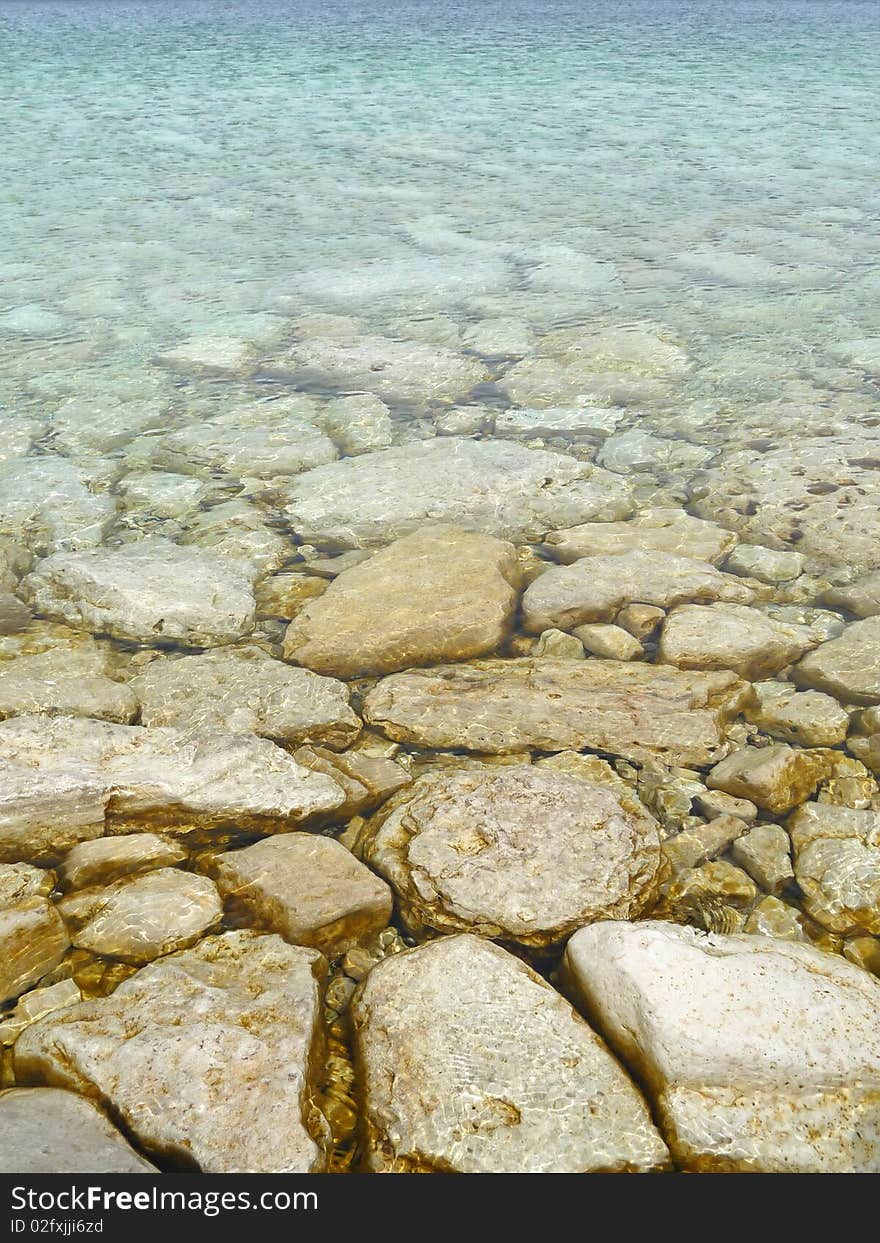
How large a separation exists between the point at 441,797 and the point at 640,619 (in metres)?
1.18

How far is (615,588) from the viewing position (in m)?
3.67

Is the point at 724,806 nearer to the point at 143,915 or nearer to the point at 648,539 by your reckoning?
the point at 648,539

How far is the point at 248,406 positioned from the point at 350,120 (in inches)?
358

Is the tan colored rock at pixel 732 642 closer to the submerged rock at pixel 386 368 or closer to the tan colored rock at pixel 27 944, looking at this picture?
the tan colored rock at pixel 27 944

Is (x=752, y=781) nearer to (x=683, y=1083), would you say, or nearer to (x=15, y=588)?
(x=683, y=1083)

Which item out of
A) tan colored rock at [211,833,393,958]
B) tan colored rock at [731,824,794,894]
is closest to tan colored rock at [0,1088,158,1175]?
tan colored rock at [211,833,393,958]

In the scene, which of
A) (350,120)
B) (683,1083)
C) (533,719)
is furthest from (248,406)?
(350,120)

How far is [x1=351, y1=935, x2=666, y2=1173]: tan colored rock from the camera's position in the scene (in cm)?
190

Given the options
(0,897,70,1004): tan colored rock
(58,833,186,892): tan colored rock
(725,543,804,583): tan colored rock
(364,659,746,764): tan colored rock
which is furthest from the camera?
(725,543,804,583): tan colored rock

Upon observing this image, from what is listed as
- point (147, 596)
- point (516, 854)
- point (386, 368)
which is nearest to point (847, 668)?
point (516, 854)

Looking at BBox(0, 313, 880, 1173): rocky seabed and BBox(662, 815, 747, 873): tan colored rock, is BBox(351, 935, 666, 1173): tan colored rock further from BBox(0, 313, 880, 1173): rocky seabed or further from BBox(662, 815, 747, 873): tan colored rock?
BBox(662, 815, 747, 873): tan colored rock

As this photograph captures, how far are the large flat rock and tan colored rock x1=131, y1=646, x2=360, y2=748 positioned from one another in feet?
3.20

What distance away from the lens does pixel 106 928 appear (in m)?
2.39

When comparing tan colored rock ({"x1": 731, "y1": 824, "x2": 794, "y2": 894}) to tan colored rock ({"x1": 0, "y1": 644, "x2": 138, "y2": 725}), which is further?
tan colored rock ({"x1": 0, "y1": 644, "x2": 138, "y2": 725})
